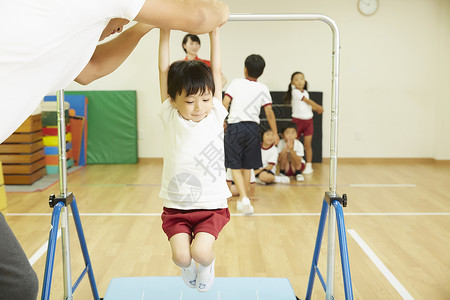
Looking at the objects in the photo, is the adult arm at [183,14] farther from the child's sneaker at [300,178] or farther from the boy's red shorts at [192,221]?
the child's sneaker at [300,178]

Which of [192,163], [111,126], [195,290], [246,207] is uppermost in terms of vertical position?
[192,163]

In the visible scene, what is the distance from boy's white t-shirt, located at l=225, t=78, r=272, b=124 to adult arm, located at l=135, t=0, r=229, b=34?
2630 mm

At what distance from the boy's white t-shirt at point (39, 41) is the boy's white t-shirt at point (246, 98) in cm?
297

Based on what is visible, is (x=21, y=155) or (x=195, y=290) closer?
(x=195, y=290)

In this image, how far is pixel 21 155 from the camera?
214 inches

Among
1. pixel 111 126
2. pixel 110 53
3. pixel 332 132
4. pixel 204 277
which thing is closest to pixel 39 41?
pixel 110 53

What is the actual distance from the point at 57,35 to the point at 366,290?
227 cm

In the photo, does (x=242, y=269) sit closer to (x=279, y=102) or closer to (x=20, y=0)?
(x=20, y=0)

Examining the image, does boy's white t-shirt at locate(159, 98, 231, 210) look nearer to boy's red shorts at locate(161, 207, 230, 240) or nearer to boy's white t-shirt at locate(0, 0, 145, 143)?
boy's red shorts at locate(161, 207, 230, 240)

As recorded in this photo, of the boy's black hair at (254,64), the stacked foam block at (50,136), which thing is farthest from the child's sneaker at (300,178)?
→ the stacked foam block at (50,136)

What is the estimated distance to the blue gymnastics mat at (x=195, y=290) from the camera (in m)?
→ 2.55

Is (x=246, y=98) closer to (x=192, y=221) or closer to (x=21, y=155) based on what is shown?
(x=192, y=221)

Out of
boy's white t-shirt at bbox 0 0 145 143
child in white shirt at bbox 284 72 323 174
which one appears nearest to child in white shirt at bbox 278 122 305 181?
child in white shirt at bbox 284 72 323 174

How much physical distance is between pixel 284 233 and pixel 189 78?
2.08m
